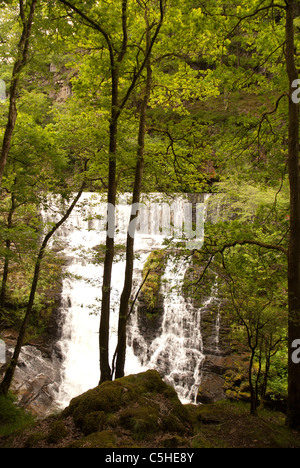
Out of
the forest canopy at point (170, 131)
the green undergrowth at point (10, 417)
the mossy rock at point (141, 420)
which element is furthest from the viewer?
the green undergrowth at point (10, 417)

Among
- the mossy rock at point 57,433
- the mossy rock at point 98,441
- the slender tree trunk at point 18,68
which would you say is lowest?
the mossy rock at point 57,433

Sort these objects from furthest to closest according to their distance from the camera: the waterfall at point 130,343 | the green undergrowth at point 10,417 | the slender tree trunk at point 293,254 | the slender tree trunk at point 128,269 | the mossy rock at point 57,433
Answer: the waterfall at point 130,343
the slender tree trunk at point 128,269
the green undergrowth at point 10,417
the slender tree trunk at point 293,254
the mossy rock at point 57,433

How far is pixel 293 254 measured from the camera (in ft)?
16.3

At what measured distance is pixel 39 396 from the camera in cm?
937

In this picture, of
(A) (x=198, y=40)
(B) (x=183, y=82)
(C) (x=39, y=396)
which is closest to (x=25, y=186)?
Answer: (B) (x=183, y=82)

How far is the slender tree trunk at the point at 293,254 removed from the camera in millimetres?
4742

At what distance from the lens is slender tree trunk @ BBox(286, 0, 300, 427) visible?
474 cm

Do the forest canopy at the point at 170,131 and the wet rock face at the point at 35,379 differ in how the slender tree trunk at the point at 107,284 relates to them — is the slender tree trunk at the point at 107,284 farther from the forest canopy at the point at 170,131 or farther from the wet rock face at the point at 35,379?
the wet rock face at the point at 35,379

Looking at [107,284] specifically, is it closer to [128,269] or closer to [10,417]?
[128,269]

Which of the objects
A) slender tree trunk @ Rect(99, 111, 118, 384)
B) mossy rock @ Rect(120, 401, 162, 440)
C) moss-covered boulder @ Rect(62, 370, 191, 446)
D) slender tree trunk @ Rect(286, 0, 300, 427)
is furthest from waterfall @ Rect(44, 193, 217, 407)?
mossy rock @ Rect(120, 401, 162, 440)

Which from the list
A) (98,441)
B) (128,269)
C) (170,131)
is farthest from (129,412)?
(170,131)

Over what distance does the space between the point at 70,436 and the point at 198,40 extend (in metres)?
8.60

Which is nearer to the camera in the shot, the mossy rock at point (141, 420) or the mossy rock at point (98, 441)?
the mossy rock at point (98, 441)

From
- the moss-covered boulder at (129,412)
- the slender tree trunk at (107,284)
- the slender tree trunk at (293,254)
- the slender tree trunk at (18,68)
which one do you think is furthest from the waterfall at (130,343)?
the slender tree trunk at (293,254)
